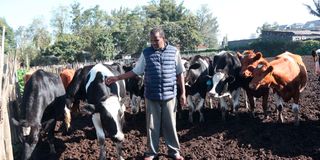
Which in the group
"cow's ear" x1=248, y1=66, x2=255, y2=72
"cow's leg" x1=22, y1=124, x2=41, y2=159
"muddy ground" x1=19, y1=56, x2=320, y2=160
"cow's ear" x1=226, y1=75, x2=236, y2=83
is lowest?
"muddy ground" x1=19, y1=56, x2=320, y2=160

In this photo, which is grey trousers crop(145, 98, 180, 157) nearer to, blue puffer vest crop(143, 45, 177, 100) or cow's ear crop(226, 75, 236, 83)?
blue puffer vest crop(143, 45, 177, 100)

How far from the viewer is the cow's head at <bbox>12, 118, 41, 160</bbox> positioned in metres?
5.64

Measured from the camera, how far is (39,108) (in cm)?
654

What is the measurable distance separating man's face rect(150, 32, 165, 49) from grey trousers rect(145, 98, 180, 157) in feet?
2.73

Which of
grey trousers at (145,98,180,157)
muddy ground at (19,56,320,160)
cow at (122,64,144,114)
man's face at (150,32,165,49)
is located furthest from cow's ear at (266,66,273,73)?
cow at (122,64,144,114)

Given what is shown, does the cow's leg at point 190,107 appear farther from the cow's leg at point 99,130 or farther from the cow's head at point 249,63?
the cow's leg at point 99,130

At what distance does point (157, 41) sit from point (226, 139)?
304cm

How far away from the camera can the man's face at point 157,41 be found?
531 cm

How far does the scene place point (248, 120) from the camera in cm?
860

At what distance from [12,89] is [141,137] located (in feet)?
10.6

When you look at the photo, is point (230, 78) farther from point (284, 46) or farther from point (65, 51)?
point (284, 46)

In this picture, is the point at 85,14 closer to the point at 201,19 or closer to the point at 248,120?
the point at 201,19

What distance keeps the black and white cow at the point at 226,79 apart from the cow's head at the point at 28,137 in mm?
3932

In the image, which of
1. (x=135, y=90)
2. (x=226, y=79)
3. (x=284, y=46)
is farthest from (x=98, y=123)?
(x=284, y=46)
